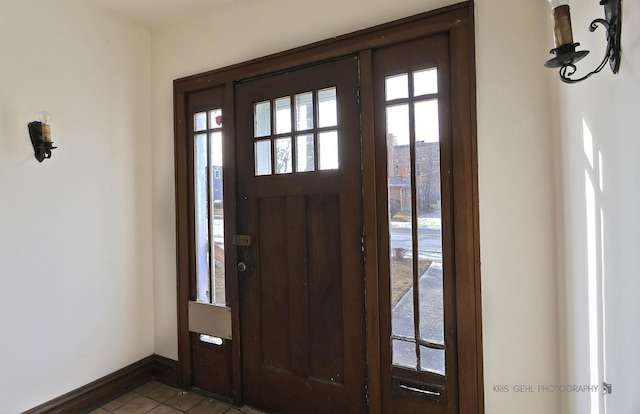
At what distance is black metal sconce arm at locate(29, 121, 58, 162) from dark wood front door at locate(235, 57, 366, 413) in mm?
1082

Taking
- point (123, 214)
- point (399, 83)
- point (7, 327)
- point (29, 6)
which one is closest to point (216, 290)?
point (123, 214)

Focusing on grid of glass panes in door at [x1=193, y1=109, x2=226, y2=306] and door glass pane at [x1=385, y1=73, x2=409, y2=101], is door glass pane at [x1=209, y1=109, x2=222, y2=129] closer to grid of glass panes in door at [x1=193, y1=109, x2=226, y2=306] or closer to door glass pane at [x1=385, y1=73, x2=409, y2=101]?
grid of glass panes in door at [x1=193, y1=109, x2=226, y2=306]

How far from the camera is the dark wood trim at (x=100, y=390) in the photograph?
6.29ft

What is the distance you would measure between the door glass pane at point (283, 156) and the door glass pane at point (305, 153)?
0.06 m

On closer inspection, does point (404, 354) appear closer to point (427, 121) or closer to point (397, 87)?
point (427, 121)

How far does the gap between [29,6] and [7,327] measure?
181 centimetres

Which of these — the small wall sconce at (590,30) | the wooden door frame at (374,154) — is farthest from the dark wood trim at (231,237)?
the small wall sconce at (590,30)

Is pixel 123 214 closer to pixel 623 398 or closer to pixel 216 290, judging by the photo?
pixel 216 290

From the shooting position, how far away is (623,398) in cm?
90

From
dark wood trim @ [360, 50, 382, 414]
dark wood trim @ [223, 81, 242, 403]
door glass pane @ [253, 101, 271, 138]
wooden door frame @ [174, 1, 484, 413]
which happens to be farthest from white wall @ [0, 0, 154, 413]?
dark wood trim @ [360, 50, 382, 414]

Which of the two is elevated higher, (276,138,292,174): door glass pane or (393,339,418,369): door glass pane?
(276,138,292,174): door glass pane

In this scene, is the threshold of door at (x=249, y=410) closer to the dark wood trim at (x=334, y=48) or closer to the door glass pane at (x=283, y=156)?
the door glass pane at (x=283, y=156)

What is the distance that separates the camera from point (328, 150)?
1.88m

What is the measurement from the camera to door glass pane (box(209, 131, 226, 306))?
2258mm
